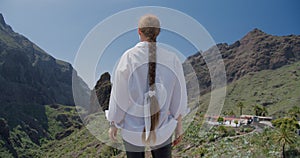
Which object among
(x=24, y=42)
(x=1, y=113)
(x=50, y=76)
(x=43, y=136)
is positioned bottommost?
(x=43, y=136)

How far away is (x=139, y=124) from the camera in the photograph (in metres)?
1.73

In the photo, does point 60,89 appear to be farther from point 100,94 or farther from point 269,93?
point 100,94

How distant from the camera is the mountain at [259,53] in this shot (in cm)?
9244

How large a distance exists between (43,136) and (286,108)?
65037 millimetres

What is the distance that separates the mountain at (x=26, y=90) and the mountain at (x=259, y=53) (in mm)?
56555

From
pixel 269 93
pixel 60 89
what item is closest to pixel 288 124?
pixel 269 93

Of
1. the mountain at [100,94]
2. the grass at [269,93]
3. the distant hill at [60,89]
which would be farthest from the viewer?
the distant hill at [60,89]

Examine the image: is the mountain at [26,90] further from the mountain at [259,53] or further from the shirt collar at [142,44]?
the shirt collar at [142,44]

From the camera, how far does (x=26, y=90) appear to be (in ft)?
328

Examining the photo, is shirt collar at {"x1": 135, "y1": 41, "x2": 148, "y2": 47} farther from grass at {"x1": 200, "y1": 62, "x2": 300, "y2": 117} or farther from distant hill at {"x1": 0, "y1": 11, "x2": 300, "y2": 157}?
grass at {"x1": 200, "y1": 62, "x2": 300, "y2": 117}

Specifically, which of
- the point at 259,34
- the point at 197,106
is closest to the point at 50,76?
the point at 259,34

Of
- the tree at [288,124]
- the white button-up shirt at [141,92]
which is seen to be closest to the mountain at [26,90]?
the tree at [288,124]

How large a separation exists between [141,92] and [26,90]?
353ft

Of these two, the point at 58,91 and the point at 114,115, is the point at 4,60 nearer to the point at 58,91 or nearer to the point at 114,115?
the point at 58,91
